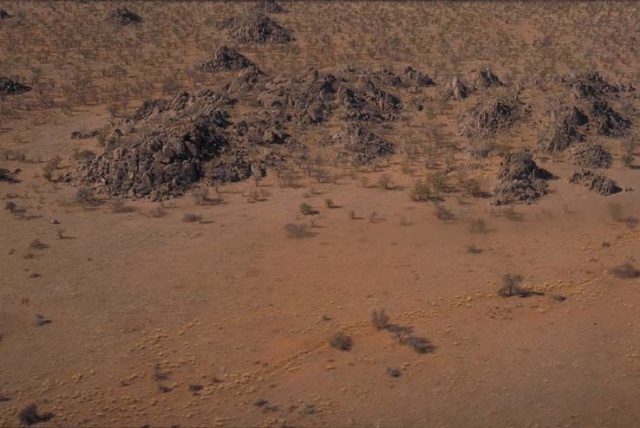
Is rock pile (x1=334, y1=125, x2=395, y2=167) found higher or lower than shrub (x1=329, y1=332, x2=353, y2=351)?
higher

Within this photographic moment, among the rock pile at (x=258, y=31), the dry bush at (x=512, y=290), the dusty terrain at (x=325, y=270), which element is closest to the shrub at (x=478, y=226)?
the dusty terrain at (x=325, y=270)

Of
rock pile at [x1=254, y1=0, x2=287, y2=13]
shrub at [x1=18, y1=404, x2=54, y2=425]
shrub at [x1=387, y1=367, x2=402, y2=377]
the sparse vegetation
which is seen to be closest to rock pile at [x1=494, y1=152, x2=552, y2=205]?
the sparse vegetation

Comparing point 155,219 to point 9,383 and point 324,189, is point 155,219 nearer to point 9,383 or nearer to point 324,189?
point 324,189

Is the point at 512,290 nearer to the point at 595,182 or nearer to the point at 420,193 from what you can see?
the point at 420,193

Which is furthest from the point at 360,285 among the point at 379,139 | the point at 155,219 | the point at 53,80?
the point at 53,80

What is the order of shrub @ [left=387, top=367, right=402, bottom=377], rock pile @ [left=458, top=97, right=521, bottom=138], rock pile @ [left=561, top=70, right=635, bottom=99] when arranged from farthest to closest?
1. rock pile @ [left=561, top=70, right=635, bottom=99]
2. rock pile @ [left=458, top=97, right=521, bottom=138]
3. shrub @ [left=387, top=367, right=402, bottom=377]

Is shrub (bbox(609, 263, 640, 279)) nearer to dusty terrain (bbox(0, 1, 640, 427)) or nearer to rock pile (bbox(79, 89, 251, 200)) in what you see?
dusty terrain (bbox(0, 1, 640, 427))

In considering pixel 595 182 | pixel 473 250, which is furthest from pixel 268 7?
pixel 473 250
